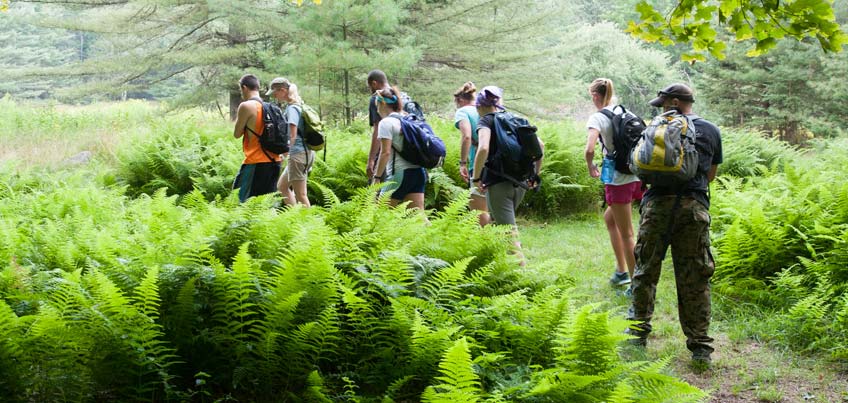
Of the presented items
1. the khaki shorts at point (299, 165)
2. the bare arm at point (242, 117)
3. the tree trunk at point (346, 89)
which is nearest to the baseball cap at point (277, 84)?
the bare arm at point (242, 117)

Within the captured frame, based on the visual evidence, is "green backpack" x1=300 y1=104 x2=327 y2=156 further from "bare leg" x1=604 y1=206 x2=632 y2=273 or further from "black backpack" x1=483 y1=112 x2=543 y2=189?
"bare leg" x1=604 y1=206 x2=632 y2=273

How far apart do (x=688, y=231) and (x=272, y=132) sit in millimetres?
4520

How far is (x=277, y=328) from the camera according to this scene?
3.14m

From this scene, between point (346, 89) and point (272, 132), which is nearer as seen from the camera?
point (272, 132)

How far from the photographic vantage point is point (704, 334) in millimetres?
5410

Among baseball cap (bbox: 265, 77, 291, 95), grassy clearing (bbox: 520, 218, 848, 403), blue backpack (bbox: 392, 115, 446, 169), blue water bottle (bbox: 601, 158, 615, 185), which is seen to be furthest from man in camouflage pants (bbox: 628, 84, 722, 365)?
baseball cap (bbox: 265, 77, 291, 95)

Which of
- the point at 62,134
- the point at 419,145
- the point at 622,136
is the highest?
the point at 622,136

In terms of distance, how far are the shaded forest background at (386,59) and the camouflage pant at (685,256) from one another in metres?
13.6

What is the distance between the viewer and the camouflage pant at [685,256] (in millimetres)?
5234

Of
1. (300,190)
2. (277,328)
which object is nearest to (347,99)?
(300,190)

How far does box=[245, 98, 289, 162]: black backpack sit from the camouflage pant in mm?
4079

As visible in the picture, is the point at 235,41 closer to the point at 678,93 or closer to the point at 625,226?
the point at 625,226

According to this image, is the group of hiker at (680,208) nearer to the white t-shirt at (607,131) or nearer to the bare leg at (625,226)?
the white t-shirt at (607,131)

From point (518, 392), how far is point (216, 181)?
8007 millimetres
